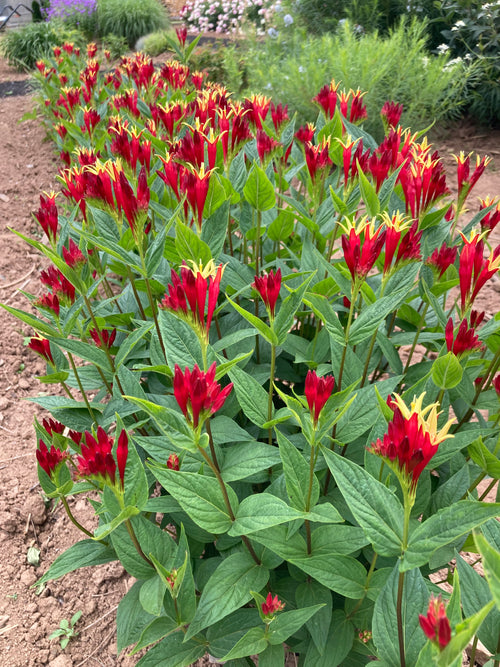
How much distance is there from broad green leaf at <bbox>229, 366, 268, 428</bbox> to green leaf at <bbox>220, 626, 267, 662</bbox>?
48 cm

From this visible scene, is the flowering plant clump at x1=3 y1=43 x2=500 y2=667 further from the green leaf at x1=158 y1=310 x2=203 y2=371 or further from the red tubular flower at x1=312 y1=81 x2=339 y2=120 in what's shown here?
the red tubular flower at x1=312 y1=81 x2=339 y2=120

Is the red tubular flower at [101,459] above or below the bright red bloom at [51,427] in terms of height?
above

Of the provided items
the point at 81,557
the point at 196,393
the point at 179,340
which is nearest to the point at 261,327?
the point at 179,340

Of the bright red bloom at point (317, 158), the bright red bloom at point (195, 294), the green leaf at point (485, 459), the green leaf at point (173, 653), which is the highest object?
the bright red bloom at point (317, 158)

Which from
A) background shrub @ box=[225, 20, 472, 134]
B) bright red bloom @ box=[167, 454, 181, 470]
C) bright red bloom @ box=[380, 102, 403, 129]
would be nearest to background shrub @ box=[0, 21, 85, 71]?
background shrub @ box=[225, 20, 472, 134]

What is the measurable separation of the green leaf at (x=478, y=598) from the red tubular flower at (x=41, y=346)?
1.34 meters

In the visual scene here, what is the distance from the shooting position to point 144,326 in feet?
4.58

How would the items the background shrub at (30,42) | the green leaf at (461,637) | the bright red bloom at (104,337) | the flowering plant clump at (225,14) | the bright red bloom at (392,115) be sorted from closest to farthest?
the green leaf at (461,637), the bright red bloom at (104,337), the bright red bloom at (392,115), the flowering plant clump at (225,14), the background shrub at (30,42)

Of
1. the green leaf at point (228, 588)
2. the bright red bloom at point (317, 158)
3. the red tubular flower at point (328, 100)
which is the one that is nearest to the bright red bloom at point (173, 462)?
the green leaf at point (228, 588)

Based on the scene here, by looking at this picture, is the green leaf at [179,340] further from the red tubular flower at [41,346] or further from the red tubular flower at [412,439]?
the red tubular flower at [41,346]

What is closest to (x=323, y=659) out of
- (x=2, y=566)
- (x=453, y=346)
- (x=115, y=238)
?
(x=453, y=346)

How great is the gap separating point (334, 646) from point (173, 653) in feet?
1.37

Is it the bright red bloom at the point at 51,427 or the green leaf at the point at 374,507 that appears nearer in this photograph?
the green leaf at the point at 374,507

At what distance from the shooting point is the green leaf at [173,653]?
1328 millimetres
